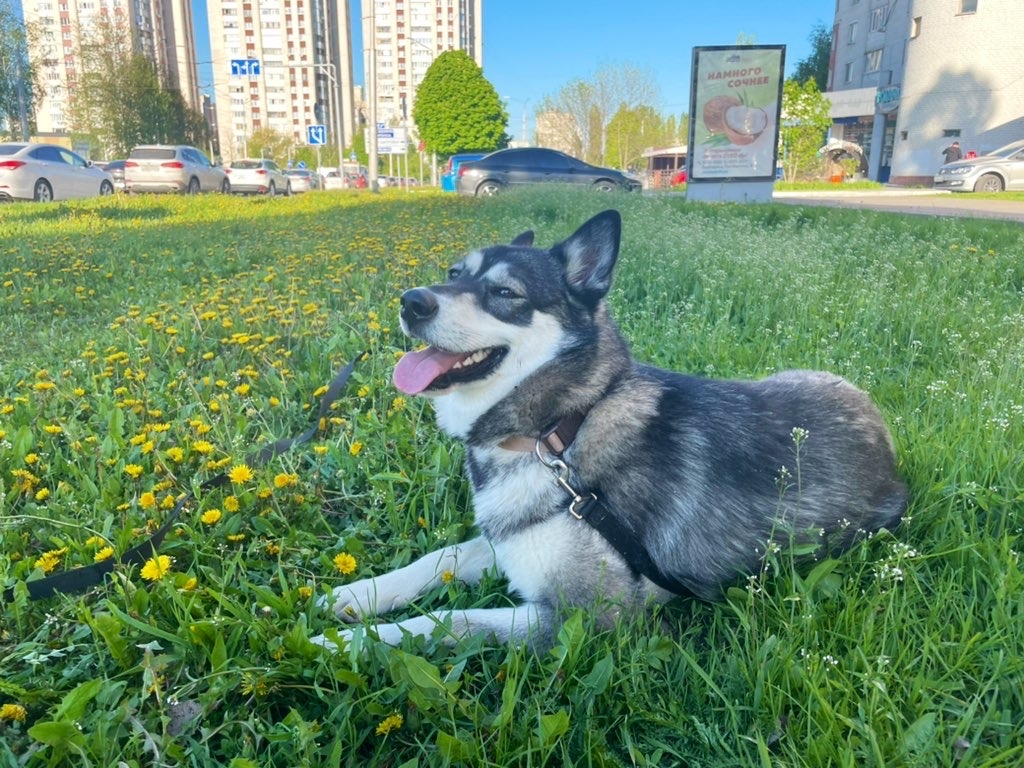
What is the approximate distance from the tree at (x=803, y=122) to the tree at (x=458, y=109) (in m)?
25.7

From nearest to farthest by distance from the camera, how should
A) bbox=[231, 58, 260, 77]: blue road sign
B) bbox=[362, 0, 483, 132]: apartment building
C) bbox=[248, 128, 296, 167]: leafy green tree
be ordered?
bbox=[231, 58, 260, 77]: blue road sign → bbox=[248, 128, 296, 167]: leafy green tree → bbox=[362, 0, 483, 132]: apartment building

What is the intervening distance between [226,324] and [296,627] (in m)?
3.45

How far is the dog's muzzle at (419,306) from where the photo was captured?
257 centimetres

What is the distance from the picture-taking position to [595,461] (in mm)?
2383

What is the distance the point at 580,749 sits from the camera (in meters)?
1.75

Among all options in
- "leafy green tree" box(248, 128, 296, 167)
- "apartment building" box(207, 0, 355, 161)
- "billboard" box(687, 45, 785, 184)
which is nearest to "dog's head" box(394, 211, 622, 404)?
"billboard" box(687, 45, 785, 184)

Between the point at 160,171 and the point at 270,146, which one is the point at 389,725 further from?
the point at 270,146

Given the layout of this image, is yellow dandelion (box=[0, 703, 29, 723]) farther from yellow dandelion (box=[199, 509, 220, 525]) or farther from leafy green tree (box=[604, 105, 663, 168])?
leafy green tree (box=[604, 105, 663, 168])

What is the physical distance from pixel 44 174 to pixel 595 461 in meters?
23.2

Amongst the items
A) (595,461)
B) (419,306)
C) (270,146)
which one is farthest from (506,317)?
(270,146)

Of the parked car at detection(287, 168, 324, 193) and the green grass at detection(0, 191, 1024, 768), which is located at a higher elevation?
the parked car at detection(287, 168, 324, 193)

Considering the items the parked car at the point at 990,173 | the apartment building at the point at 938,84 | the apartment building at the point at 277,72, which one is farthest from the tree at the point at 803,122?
the apartment building at the point at 277,72

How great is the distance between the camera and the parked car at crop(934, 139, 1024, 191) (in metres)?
22.6

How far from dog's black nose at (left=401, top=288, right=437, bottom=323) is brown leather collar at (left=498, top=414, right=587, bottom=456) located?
21.9 inches
